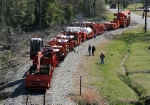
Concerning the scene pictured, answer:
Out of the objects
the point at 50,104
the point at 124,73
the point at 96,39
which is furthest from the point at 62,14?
the point at 50,104

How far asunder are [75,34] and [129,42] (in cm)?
964

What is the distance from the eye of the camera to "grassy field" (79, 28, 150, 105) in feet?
102

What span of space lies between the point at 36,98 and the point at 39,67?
381 cm

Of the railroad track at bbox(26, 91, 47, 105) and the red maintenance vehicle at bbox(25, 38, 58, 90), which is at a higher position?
the red maintenance vehicle at bbox(25, 38, 58, 90)

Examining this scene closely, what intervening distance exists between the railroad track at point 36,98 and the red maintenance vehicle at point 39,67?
0.53 meters

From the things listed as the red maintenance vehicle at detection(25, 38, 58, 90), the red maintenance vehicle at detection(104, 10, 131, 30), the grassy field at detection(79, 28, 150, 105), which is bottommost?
the grassy field at detection(79, 28, 150, 105)

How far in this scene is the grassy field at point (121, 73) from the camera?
3098 cm

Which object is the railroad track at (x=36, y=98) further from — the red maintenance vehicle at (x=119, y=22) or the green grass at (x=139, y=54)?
the red maintenance vehicle at (x=119, y=22)

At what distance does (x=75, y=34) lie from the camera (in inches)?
2077

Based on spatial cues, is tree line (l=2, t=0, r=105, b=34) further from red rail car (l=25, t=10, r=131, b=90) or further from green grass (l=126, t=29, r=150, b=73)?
green grass (l=126, t=29, r=150, b=73)

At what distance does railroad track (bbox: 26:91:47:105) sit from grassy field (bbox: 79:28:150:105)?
461 cm

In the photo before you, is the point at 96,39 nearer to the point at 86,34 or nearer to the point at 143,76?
the point at 86,34

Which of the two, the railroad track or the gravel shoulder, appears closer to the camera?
the railroad track

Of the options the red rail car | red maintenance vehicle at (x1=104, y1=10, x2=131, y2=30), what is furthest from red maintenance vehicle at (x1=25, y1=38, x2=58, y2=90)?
red maintenance vehicle at (x1=104, y1=10, x2=131, y2=30)
